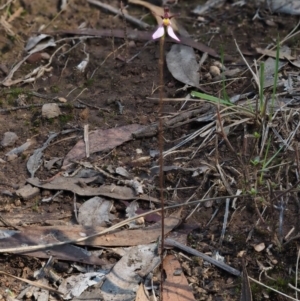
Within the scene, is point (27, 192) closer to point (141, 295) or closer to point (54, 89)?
point (141, 295)

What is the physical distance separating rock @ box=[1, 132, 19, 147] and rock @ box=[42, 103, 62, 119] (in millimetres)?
212

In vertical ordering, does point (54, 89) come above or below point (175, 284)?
above

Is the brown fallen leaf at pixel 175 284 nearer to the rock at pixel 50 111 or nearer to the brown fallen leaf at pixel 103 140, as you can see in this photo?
the brown fallen leaf at pixel 103 140

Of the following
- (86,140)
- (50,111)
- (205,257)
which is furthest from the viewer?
(50,111)

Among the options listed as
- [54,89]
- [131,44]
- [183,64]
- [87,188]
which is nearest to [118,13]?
[131,44]

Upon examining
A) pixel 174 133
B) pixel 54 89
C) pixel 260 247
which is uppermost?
pixel 54 89

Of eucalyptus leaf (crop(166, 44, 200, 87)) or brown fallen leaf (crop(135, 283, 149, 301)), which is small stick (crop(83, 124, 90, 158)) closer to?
eucalyptus leaf (crop(166, 44, 200, 87))

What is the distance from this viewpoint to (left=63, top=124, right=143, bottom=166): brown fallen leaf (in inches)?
130

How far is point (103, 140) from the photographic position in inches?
133

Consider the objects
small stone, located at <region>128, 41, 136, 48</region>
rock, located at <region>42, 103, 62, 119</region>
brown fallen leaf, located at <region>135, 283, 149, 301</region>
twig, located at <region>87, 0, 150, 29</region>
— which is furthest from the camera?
twig, located at <region>87, 0, 150, 29</region>

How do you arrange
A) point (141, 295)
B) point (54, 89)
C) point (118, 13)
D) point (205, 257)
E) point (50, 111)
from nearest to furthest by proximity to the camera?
1. point (141, 295)
2. point (205, 257)
3. point (50, 111)
4. point (54, 89)
5. point (118, 13)

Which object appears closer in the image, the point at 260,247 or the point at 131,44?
the point at 260,247

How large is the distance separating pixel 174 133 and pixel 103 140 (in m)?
0.39

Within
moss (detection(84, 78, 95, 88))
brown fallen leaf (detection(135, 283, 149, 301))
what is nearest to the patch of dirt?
moss (detection(84, 78, 95, 88))
